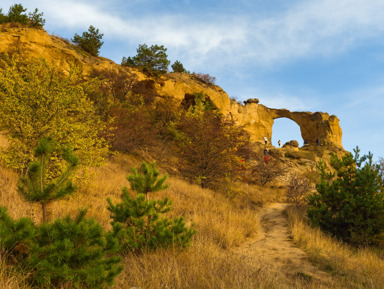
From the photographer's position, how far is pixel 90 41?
28.0m

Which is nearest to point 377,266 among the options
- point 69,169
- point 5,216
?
point 69,169

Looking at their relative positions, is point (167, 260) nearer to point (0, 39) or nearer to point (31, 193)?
point (31, 193)

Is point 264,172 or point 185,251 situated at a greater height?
point 264,172

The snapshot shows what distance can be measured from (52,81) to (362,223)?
1084cm

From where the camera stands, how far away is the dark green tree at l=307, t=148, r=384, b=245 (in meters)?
8.30

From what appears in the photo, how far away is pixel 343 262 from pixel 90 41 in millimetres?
29499

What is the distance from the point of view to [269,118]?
43.0 metres

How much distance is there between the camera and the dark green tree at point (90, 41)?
27.7 meters

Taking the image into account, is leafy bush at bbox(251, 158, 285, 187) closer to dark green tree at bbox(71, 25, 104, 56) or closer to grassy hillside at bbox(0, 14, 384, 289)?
grassy hillside at bbox(0, 14, 384, 289)

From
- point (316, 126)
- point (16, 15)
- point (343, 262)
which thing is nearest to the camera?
point (343, 262)

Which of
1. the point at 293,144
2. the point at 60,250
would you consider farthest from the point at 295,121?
the point at 60,250

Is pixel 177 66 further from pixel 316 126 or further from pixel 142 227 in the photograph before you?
pixel 142 227

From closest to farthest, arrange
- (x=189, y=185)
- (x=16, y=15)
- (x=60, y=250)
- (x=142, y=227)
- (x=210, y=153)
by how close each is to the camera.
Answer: (x=60, y=250) < (x=142, y=227) < (x=189, y=185) < (x=210, y=153) < (x=16, y=15)

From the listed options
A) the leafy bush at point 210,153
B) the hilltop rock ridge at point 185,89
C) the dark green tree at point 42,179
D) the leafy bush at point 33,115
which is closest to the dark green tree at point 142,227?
the dark green tree at point 42,179
